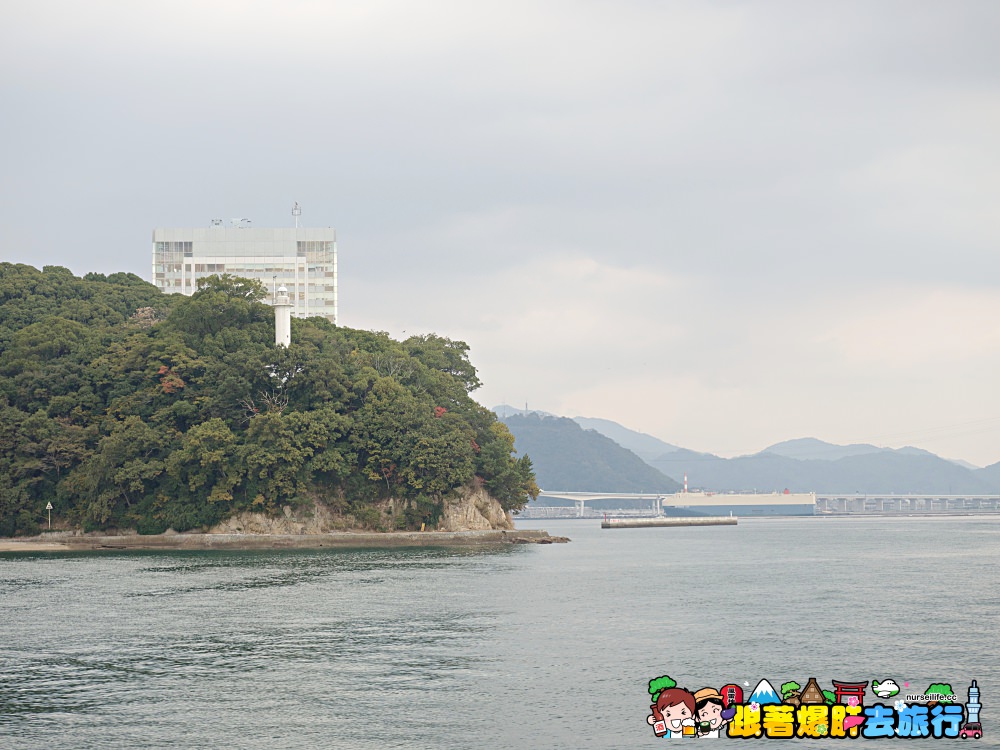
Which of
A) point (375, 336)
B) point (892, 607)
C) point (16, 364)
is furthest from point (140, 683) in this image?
point (375, 336)

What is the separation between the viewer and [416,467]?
325 ft

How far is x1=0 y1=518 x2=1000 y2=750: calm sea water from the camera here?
28078 mm

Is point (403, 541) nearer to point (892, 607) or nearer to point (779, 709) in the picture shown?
point (892, 607)

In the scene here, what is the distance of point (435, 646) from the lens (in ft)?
130

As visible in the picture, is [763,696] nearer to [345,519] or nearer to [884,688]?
[884,688]

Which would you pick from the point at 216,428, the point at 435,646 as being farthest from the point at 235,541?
the point at 435,646

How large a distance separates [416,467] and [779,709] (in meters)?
73.4

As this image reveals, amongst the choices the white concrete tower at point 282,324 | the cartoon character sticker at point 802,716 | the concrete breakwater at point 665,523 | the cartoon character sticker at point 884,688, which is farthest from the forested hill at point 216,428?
the cartoon character sticker at point 802,716

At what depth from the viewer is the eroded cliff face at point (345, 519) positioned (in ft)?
317

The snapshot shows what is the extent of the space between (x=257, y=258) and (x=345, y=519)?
6754cm

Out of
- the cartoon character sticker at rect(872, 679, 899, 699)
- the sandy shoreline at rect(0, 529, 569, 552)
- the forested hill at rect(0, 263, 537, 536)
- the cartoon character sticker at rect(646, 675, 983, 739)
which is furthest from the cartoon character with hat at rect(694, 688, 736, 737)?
the forested hill at rect(0, 263, 537, 536)

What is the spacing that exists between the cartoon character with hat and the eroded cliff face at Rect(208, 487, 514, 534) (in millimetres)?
73030

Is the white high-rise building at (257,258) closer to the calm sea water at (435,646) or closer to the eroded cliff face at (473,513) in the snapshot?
the eroded cliff face at (473,513)

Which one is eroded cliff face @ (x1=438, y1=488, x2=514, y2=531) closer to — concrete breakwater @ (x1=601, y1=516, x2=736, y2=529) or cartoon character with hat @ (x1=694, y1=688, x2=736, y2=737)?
concrete breakwater @ (x1=601, y1=516, x2=736, y2=529)
